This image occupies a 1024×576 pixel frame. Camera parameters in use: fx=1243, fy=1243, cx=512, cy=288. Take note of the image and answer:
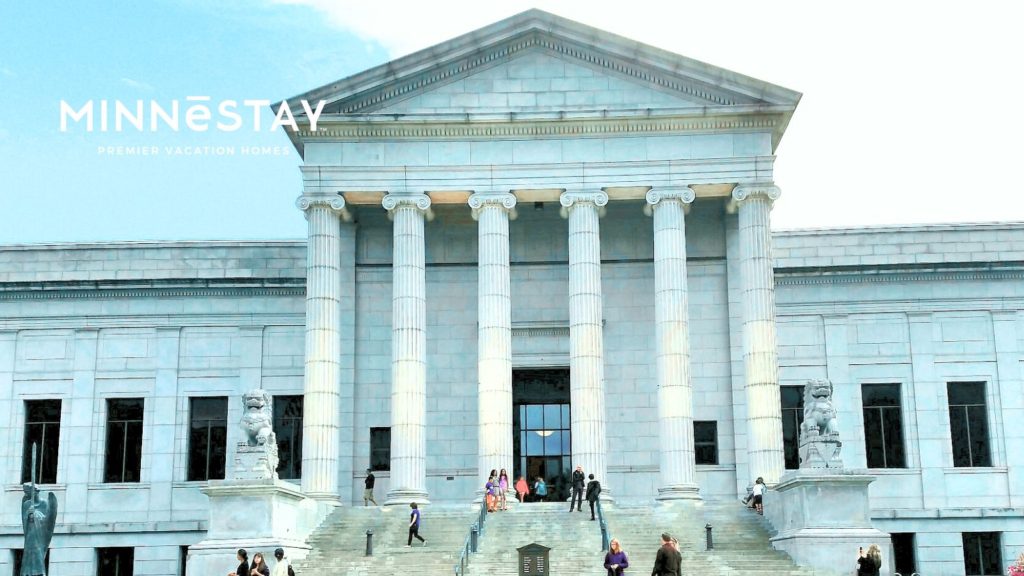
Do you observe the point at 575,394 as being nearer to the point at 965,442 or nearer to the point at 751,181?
the point at 751,181

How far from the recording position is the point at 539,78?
43.8m

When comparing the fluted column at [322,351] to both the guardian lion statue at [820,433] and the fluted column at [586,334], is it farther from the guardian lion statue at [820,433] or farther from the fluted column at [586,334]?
the guardian lion statue at [820,433]

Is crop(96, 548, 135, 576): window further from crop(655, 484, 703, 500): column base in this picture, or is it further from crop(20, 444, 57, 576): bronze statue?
crop(655, 484, 703, 500): column base

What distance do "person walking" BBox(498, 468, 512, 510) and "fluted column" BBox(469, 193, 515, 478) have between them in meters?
1.11

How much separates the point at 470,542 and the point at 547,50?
18106 millimetres

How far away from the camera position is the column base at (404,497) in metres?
40.1

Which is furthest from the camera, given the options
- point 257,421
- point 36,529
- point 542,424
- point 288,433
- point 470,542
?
point 288,433

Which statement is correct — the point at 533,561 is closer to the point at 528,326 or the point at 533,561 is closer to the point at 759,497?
the point at 759,497

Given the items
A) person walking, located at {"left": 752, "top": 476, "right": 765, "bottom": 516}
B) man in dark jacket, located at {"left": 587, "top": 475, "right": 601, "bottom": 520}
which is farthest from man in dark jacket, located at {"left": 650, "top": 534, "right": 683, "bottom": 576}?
person walking, located at {"left": 752, "top": 476, "right": 765, "bottom": 516}

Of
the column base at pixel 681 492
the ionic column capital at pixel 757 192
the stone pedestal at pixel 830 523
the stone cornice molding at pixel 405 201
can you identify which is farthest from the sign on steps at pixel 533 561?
the ionic column capital at pixel 757 192

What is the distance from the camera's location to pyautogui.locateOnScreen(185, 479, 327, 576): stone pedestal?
33344 millimetres

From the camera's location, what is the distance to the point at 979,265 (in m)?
46.7

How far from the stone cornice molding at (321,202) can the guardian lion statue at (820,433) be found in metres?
17.0

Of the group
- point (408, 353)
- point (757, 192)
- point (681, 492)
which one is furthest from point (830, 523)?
point (408, 353)
